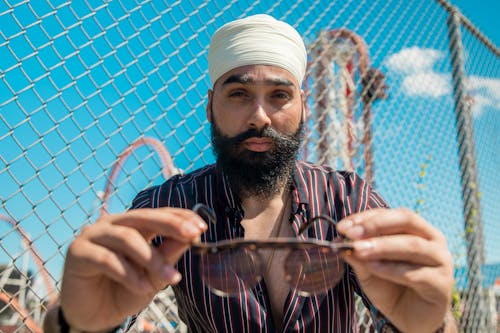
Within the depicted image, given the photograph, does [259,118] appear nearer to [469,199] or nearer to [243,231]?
[243,231]

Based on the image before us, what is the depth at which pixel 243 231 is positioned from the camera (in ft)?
6.06

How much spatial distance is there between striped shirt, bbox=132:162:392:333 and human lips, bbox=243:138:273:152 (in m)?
0.21

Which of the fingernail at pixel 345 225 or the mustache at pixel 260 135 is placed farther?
the mustache at pixel 260 135

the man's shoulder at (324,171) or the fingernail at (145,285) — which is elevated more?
the man's shoulder at (324,171)

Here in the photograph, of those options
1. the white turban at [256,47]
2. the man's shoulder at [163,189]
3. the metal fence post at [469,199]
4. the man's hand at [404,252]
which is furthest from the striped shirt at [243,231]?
the metal fence post at [469,199]

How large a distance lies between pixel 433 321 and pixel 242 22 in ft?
5.27

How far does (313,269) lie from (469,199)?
Result: 3.99 meters

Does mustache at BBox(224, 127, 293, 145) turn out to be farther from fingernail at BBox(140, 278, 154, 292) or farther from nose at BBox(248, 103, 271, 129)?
fingernail at BBox(140, 278, 154, 292)

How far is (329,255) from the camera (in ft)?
3.73

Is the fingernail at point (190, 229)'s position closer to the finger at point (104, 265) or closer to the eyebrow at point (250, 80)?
the finger at point (104, 265)

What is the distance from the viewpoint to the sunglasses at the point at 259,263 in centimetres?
104

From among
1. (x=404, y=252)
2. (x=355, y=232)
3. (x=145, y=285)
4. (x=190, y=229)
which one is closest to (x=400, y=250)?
(x=404, y=252)

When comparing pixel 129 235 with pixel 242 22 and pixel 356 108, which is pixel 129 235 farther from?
pixel 356 108

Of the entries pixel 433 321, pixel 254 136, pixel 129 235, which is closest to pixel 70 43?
pixel 254 136
